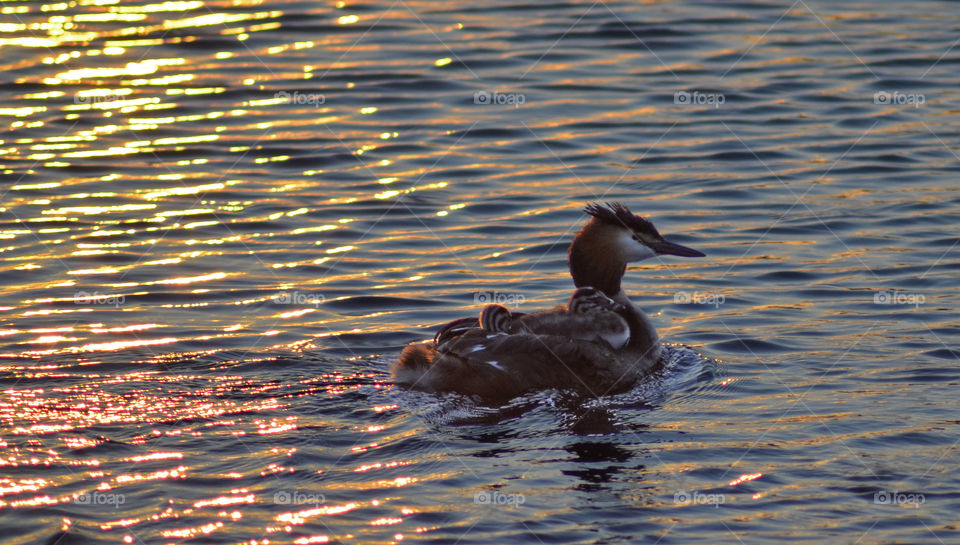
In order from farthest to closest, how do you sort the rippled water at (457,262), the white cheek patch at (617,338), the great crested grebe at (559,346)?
the white cheek patch at (617,338) < the great crested grebe at (559,346) < the rippled water at (457,262)

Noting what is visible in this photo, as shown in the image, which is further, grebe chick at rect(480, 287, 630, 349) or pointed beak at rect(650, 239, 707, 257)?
pointed beak at rect(650, 239, 707, 257)

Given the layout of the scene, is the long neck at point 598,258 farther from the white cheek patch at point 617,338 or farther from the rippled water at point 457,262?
the rippled water at point 457,262

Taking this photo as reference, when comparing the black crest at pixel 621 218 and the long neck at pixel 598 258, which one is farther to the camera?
the long neck at pixel 598 258

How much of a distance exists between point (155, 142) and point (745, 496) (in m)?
9.18

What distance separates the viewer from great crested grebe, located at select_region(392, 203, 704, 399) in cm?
927

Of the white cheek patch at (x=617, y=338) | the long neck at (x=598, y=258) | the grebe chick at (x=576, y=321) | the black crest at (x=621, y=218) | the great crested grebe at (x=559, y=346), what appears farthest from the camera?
the long neck at (x=598, y=258)

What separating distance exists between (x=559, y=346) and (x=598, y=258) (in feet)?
3.65

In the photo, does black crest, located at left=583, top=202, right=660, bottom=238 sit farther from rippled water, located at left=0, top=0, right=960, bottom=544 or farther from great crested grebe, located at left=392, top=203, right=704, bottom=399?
rippled water, located at left=0, top=0, right=960, bottom=544

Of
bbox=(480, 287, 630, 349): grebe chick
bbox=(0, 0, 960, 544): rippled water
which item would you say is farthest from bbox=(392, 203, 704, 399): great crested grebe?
bbox=(0, 0, 960, 544): rippled water

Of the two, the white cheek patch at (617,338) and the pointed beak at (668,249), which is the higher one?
the pointed beak at (668,249)

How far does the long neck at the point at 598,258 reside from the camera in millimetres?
10273

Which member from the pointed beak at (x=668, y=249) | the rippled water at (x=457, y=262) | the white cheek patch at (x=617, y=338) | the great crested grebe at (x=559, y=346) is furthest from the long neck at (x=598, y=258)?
the rippled water at (x=457, y=262)

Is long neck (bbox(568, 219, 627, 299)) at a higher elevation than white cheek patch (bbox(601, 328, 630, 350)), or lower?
higher

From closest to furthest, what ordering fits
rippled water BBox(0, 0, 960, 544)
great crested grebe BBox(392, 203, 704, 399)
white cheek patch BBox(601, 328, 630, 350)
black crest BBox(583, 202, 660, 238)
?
rippled water BBox(0, 0, 960, 544), great crested grebe BBox(392, 203, 704, 399), white cheek patch BBox(601, 328, 630, 350), black crest BBox(583, 202, 660, 238)
